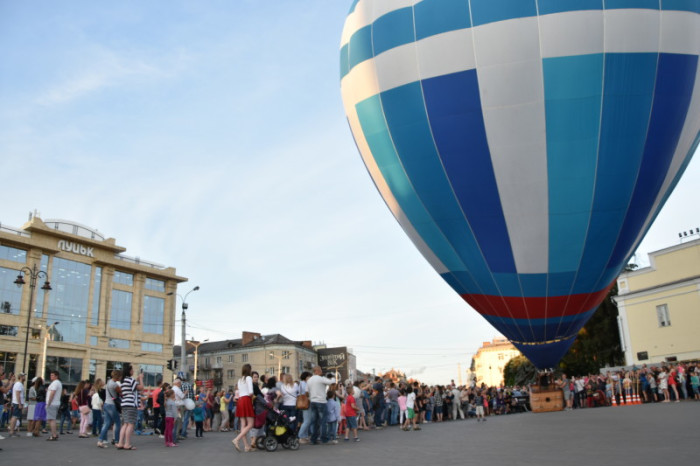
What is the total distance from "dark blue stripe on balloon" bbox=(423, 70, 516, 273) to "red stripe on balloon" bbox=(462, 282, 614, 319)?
102 cm

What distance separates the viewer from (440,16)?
49.2 feet

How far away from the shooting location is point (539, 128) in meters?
14.3

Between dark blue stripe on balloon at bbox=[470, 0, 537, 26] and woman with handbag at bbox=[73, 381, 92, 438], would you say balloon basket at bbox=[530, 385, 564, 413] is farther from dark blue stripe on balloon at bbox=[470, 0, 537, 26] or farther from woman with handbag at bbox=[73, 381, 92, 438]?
woman with handbag at bbox=[73, 381, 92, 438]

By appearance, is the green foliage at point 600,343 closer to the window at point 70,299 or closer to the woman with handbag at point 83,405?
the woman with handbag at point 83,405

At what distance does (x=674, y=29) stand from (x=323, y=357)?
247ft

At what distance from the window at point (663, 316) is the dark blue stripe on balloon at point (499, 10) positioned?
2746cm

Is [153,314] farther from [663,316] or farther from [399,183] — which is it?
[399,183]

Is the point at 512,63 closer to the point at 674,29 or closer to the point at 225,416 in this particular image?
the point at 674,29

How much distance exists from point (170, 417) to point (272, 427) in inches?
109

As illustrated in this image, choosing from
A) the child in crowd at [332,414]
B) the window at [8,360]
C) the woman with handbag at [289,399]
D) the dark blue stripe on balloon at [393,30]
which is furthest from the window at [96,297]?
the woman with handbag at [289,399]

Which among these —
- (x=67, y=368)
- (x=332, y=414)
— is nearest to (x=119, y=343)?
(x=67, y=368)

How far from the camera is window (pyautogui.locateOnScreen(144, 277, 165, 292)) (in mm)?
73831

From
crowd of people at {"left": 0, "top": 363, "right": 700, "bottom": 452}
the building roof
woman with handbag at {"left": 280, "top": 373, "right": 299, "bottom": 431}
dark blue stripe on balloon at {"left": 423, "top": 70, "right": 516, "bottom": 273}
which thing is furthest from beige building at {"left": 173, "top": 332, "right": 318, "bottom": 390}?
woman with handbag at {"left": 280, "top": 373, "right": 299, "bottom": 431}

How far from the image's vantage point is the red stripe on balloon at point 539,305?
1580 centimetres
